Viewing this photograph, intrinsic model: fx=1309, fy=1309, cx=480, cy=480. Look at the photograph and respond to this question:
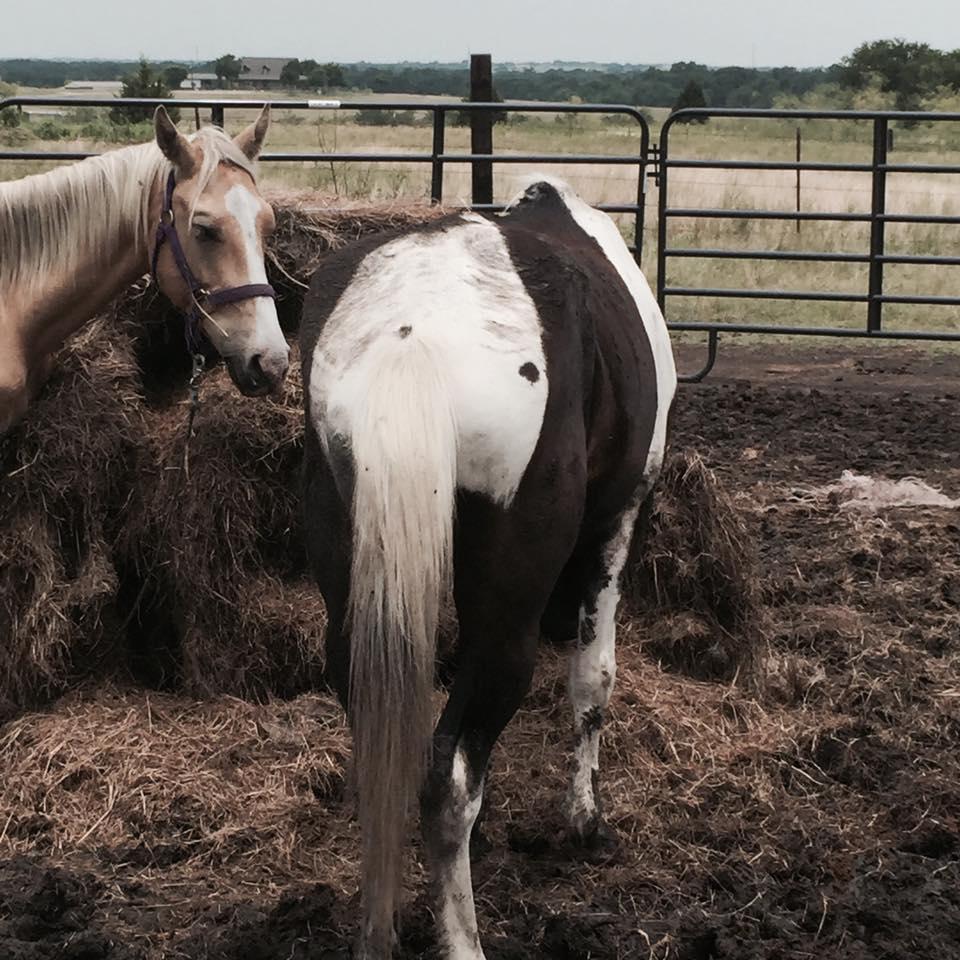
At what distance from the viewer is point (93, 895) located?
9.99 feet

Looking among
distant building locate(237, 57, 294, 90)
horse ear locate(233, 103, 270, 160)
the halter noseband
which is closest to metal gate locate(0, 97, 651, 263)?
horse ear locate(233, 103, 270, 160)

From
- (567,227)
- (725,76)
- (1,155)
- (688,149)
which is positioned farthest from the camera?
(725,76)

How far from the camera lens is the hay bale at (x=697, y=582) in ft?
14.1

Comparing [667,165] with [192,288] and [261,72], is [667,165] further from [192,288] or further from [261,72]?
[261,72]

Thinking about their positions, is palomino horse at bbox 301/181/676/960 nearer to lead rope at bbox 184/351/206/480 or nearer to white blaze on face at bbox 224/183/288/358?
white blaze on face at bbox 224/183/288/358

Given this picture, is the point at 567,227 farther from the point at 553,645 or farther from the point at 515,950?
the point at 515,950

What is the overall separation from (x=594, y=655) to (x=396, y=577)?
1.15 meters

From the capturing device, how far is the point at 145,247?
12.3 ft

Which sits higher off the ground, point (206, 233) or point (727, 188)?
point (727, 188)

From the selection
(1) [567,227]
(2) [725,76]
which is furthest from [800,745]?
(2) [725,76]

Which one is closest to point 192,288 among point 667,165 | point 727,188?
point 667,165

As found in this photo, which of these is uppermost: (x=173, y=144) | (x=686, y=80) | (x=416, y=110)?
(x=686, y=80)

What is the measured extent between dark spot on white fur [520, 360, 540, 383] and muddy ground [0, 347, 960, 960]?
121cm

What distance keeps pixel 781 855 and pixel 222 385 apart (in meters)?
2.16
